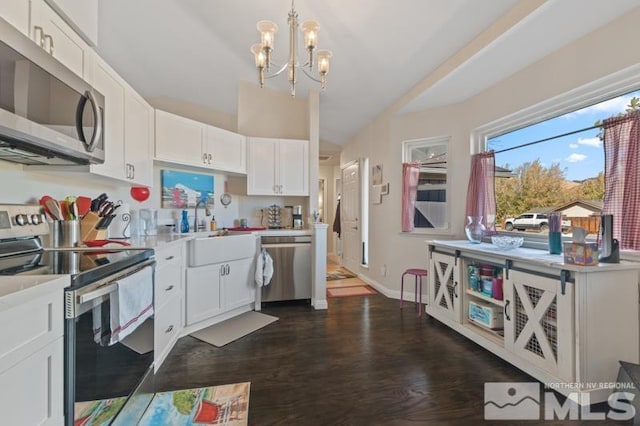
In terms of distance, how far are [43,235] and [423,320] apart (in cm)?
331

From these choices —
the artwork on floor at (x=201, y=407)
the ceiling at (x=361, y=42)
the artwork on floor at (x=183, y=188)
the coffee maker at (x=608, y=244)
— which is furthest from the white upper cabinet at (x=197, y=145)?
the coffee maker at (x=608, y=244)

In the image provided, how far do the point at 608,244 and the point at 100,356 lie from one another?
111 inches

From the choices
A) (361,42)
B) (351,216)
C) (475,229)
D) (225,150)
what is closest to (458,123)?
(475,229)

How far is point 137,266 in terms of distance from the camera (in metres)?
1.52

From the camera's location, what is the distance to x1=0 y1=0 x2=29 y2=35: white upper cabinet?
117cm

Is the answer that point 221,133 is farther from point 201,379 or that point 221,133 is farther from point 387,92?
point 201,379

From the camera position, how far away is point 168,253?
2.22 meters

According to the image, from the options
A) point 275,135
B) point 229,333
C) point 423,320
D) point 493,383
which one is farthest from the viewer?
point 275,135

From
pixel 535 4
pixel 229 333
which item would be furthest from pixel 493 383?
pixel 535 4

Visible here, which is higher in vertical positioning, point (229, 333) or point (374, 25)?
point (374, 25)

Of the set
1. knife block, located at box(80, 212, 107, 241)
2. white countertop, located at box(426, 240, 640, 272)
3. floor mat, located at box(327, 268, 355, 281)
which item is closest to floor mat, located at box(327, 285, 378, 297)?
floor mat, located at box(327, 268, 355, 281)

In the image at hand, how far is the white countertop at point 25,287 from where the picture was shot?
74 cm

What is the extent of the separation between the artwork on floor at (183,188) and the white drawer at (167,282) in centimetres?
106

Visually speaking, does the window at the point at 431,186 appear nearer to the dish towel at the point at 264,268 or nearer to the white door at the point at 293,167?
the white door at the point at 293,167
